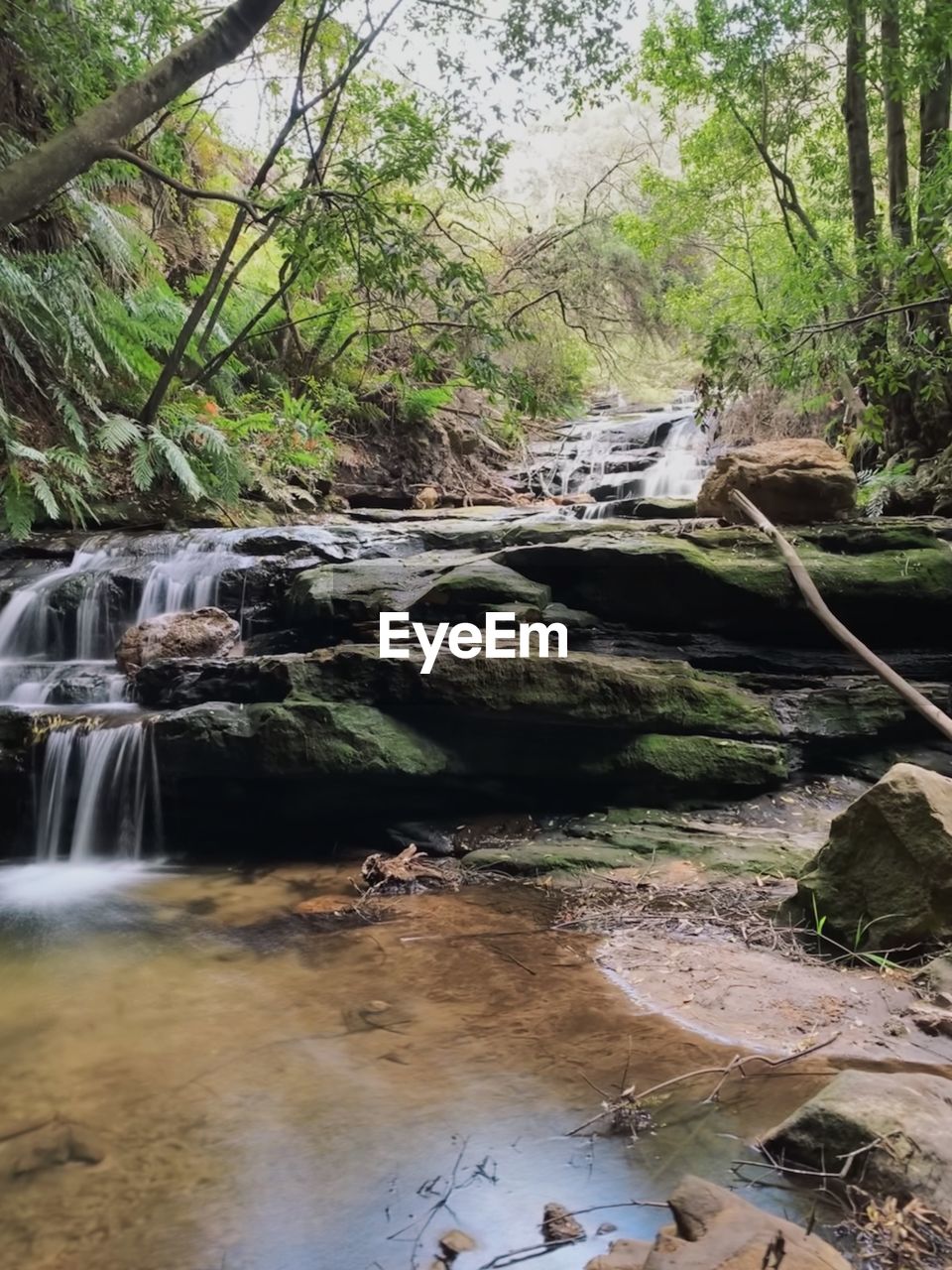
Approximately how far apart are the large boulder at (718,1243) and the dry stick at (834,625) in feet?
9.72

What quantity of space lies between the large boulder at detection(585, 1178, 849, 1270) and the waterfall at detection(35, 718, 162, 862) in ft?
13.8

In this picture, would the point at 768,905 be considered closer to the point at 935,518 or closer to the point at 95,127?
the point at 935,518

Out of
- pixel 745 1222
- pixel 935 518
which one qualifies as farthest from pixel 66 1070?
pixel 935 518

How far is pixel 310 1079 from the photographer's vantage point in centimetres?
264

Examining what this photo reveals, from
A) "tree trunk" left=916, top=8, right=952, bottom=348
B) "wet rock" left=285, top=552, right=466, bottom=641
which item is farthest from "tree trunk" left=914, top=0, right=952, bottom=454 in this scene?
"wet rock" left=285, top=552, right=466, bottom=641

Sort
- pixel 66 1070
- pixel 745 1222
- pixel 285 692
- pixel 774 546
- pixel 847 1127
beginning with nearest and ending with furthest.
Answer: pixel 745 1222, pixel 847 1127, pixel 66 1070, pixel 285 692, pixel 774 546

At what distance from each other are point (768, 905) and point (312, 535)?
5694mm

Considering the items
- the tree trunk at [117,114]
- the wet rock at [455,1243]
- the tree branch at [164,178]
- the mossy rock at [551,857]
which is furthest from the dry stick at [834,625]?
the tree trunk at [117,114]

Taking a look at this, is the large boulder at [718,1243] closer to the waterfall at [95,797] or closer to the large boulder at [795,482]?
the waterfall at [95,797]

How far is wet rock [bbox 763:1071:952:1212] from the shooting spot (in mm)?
1813

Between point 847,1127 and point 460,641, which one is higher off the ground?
point 460,641

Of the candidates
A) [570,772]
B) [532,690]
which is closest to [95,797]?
[532,690]

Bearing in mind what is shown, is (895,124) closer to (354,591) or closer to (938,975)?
(354,591)

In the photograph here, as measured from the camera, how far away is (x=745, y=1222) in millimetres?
1614
